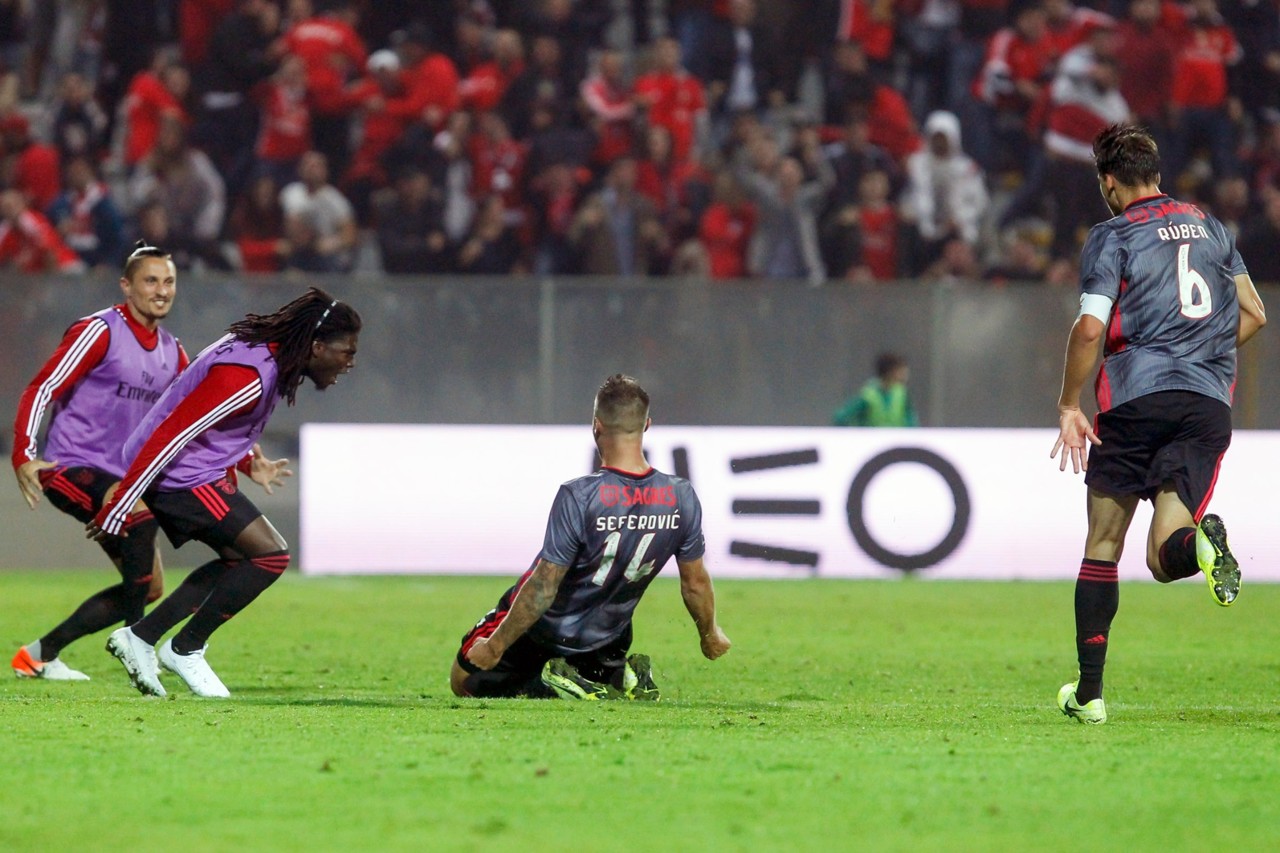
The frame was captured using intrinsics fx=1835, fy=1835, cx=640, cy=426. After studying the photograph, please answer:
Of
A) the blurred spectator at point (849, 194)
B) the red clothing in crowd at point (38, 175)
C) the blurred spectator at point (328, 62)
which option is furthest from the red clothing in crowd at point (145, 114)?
the blurred spectator at point (849, 194)

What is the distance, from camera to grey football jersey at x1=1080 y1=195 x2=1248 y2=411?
20.2 feet

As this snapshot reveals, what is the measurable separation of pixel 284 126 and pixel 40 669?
9.97 metres

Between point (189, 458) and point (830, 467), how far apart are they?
712cm

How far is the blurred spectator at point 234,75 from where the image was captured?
1734 centimetres

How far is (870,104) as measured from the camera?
1773cm

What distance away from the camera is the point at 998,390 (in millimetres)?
15047

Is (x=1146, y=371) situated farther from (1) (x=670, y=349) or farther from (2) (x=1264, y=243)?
(2) (x=1264, y=243)

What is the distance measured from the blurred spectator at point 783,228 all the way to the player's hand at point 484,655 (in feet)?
33.3

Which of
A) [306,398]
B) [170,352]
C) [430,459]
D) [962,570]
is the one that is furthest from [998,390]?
[170,352]

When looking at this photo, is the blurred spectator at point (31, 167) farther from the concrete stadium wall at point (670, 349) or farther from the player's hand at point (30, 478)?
the player's hand at point (30, 478)

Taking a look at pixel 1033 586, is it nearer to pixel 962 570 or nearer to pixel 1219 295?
pixel 962 570

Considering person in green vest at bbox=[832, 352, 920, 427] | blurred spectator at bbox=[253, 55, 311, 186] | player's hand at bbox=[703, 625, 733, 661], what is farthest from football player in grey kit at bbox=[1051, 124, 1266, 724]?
blurred spectator at bbox=[253, 55, 311, 186]

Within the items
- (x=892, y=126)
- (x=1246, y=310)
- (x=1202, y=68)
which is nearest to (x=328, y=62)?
(x=892, y=126)

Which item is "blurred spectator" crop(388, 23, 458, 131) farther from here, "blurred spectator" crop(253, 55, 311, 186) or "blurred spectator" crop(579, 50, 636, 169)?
"blurred spectator" crop(579, 50, 636, 169)
